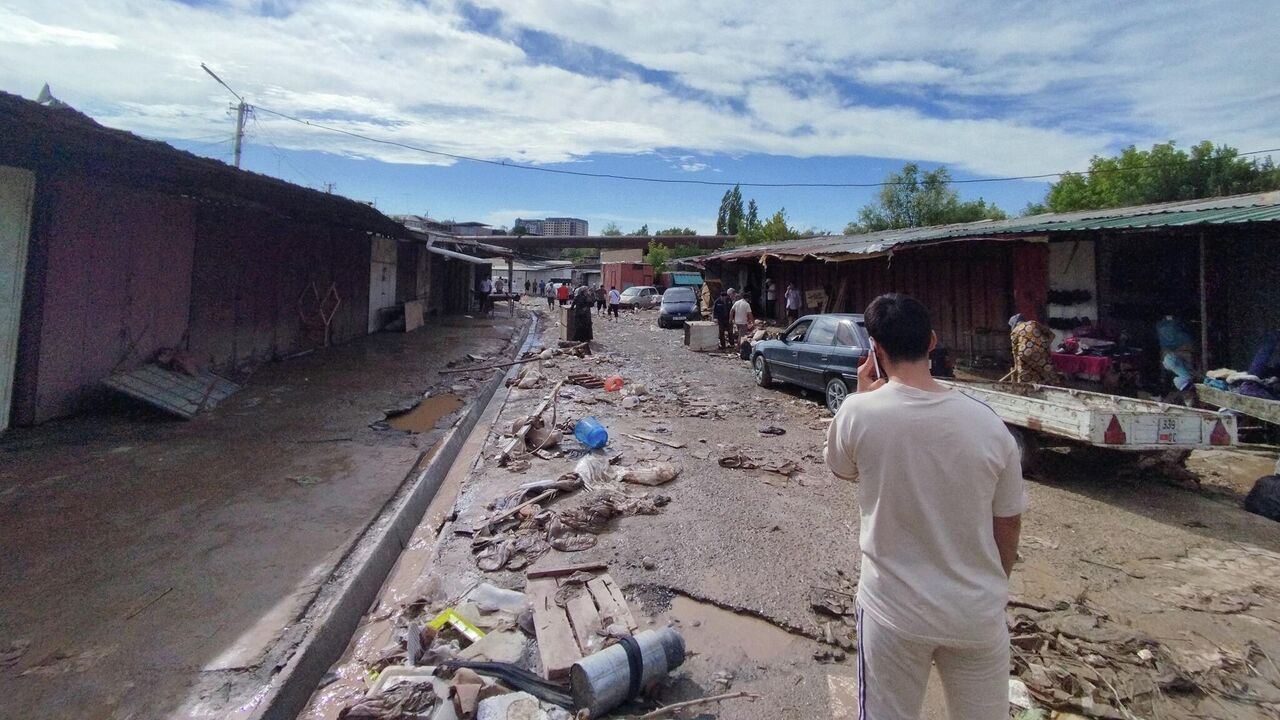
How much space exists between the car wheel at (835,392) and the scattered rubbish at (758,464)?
2.46 metres

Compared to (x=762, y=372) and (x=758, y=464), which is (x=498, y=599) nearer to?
(x=758, y=464)

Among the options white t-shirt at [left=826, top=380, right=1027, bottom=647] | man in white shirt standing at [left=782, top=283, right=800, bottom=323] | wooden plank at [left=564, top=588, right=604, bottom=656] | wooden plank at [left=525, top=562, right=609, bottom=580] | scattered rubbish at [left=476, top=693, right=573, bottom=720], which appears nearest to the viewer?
white t-shirt at [left=826, top=380, right=1027, bottom=647]

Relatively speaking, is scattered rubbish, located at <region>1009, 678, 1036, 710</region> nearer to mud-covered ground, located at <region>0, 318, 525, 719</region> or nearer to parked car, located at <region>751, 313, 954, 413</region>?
mud-covered ground, located at <region>0, 318, 525, 719</region>

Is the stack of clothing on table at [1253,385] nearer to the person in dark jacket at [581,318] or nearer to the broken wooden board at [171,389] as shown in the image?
the person in dark jacket at [581,318]

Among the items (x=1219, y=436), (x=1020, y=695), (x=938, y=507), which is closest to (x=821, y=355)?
(x=1219, y=436)

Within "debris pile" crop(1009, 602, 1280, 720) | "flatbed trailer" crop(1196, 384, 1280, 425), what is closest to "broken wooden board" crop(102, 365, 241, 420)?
"debris pile" crop(1009, 602, 1280, 720)

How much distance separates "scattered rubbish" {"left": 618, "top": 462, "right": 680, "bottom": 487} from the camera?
5953mm

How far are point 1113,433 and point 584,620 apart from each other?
16.3 feet

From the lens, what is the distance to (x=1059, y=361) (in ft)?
32.8

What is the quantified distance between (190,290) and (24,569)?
22.3ft

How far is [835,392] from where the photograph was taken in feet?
29.4

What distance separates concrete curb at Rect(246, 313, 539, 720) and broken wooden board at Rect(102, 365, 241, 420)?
3.83 metres

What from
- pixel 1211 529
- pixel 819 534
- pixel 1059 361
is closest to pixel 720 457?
pixel 819 534

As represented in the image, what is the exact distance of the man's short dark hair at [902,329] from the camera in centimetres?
188
